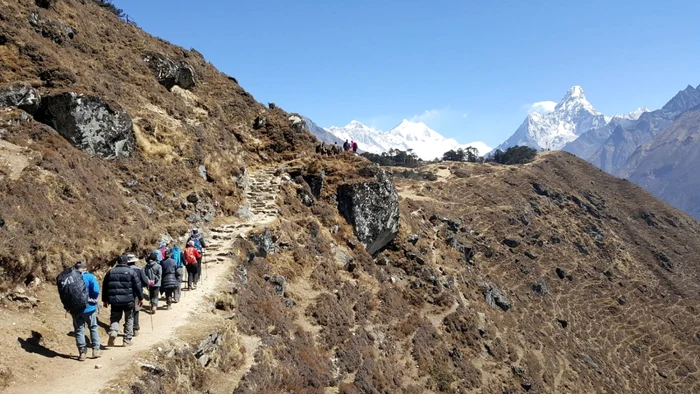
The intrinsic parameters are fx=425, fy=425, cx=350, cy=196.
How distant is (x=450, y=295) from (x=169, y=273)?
91.4 ft

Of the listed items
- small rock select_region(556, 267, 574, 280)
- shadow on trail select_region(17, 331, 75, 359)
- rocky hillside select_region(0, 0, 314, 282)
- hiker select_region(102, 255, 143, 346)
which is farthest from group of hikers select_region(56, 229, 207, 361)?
small rock select_region(556, 267, 574, 280)

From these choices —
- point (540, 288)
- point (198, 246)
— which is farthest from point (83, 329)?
point (540, 288)

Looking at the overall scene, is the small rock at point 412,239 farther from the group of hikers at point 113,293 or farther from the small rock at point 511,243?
the small rock at point 511,243

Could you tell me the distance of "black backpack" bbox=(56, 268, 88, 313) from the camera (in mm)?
9523

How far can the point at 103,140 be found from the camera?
21562 millimetres

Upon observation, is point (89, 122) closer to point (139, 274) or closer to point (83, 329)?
point (139, 274)

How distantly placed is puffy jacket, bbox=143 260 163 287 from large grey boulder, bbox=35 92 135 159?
10.4m

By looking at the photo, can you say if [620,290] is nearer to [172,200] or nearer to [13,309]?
[172,200]

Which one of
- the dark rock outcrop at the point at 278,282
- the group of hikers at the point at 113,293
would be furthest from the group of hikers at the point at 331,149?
the group of hikers at the point at 113,293

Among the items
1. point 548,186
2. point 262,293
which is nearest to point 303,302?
point 262,293

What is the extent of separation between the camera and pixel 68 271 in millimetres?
9727

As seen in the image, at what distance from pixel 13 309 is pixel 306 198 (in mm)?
20460

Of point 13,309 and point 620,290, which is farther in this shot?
point 620,290

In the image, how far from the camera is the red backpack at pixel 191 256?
16094mm
